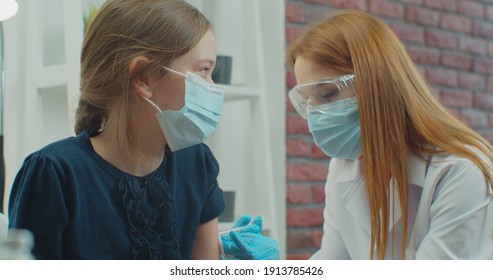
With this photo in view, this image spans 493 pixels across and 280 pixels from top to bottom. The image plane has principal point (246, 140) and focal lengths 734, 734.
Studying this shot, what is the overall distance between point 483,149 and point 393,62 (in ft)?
0.82

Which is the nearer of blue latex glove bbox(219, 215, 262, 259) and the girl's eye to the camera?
the girl's eye

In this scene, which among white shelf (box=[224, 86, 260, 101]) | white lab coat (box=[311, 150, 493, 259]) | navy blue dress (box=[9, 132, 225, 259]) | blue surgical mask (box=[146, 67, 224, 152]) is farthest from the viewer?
white shelf (box=[224, 86, 260, 101])

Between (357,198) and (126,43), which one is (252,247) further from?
(126,43)

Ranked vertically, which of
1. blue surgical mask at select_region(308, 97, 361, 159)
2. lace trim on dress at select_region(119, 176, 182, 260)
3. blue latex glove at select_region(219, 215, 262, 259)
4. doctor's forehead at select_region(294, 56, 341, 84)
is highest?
doctor's forehead at select_region(294, 56, 341, 84)

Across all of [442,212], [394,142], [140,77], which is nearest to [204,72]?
[140,77]

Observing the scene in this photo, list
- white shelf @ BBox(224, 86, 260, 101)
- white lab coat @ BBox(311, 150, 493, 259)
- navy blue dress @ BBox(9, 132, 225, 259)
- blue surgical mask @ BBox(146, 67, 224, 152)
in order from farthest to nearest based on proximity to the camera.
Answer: white shelf @ BBox(224, 86, 260, 101) < white lab coat @ BBox(311, 150, 493, 259) < blue surgical mask @ BBox(146, 67, 224, 152) < navy blue dress @ BBox(9, 132, 225, 259)

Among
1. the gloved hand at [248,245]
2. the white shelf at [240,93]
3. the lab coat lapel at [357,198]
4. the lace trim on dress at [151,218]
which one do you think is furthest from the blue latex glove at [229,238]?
the white shelf at [240,93]

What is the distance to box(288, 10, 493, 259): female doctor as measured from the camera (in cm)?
140

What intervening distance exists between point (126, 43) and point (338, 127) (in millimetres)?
486

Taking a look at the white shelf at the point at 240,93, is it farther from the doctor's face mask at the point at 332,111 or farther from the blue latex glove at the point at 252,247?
the blue latex glove at the point at 252,247

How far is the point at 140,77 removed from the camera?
4.12 ft

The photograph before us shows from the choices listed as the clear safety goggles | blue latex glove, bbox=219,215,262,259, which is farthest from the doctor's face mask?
blue latex glove, bbox=219,215,262,259

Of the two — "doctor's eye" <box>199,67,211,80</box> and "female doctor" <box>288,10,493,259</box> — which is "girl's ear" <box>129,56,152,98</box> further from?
"female doctor" <box>288,10,493,259</box>
